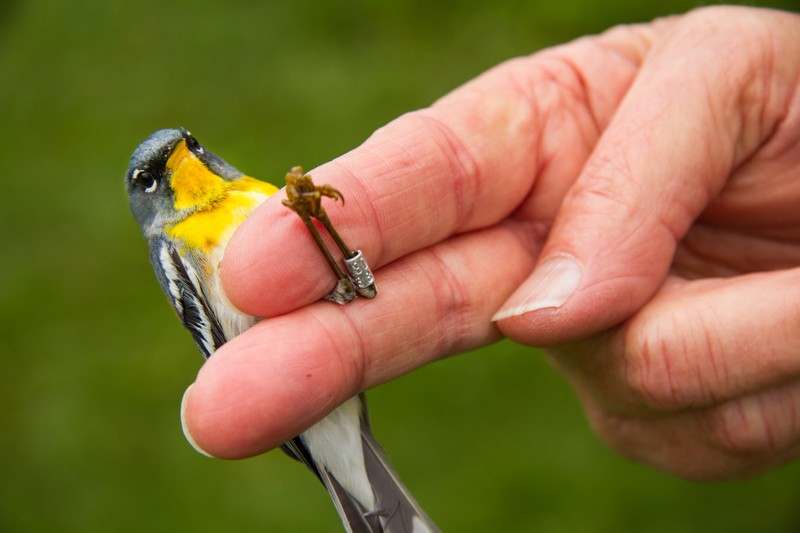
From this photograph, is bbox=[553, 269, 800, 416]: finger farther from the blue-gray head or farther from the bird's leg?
the blue-gray head

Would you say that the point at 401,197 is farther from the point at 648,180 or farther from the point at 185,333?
the point at 185,333

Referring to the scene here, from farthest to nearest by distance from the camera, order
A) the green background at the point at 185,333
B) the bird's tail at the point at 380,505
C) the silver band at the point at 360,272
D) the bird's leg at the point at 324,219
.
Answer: the green background at the point at 185,333 < the bird's tail at the point at 380,505 < the silver band at the point at 360,272 < the bird's leg at the point at 324,219

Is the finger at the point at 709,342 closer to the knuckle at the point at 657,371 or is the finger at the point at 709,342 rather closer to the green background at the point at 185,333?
the knuckle at the point at 657,371

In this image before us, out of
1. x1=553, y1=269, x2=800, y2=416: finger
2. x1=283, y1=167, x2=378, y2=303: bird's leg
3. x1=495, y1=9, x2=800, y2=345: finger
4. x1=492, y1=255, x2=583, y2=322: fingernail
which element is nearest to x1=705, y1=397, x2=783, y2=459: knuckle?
x1=553, y1=269, x2=800, y2=416: finger

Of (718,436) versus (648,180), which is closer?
(648,180)

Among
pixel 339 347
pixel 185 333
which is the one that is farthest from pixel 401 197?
pixel 185 333

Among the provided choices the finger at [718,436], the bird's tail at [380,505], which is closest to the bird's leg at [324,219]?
the bird's tail at [380,505]
